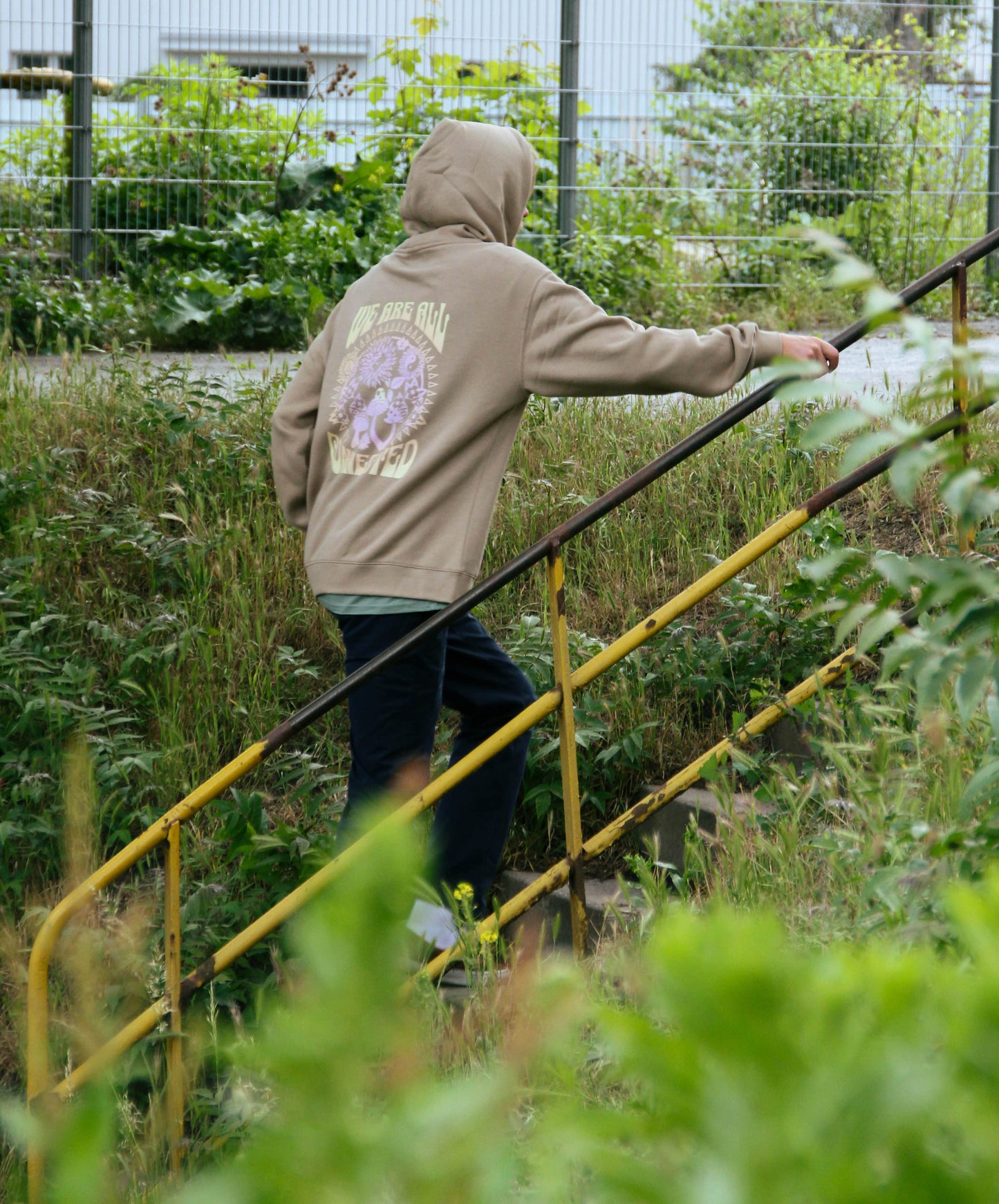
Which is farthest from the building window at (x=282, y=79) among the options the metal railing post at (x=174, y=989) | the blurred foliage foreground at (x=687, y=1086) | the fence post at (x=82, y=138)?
the blurred foliage foreground at (x=687, y=1086)

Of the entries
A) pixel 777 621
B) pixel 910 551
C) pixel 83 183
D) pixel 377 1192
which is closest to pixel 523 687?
pixel 777 621

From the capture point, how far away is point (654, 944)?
1.36 ft

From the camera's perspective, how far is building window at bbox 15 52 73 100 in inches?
345

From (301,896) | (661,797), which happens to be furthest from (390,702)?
(661,797)

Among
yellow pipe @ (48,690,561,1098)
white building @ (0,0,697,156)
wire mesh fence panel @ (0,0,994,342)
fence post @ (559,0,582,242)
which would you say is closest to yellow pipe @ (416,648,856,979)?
yellow pipe @ (48,690,561,1098)

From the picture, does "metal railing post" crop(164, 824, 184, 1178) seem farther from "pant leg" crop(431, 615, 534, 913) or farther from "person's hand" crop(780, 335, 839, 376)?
"person's hand" crop(780, 335, 839, 376)

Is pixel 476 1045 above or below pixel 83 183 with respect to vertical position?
below

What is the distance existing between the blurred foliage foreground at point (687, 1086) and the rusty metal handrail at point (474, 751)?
2271mm

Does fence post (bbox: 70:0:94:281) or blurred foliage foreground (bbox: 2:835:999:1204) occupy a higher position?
fence post (bbox: 70:0:94:281)

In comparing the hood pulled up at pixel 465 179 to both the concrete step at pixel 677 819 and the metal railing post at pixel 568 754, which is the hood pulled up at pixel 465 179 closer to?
the metal railing post at pixel 568 754

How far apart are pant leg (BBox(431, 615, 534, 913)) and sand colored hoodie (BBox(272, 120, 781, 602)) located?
0.32 meters

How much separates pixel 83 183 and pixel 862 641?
334 inches

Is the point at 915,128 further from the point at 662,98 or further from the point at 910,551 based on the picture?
the point at 910,551

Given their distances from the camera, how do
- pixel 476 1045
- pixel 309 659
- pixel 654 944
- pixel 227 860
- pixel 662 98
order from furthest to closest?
pixel 662 98
pixel 309 659
pixel 227 860
pixel 476 1045
pixel 654 944
